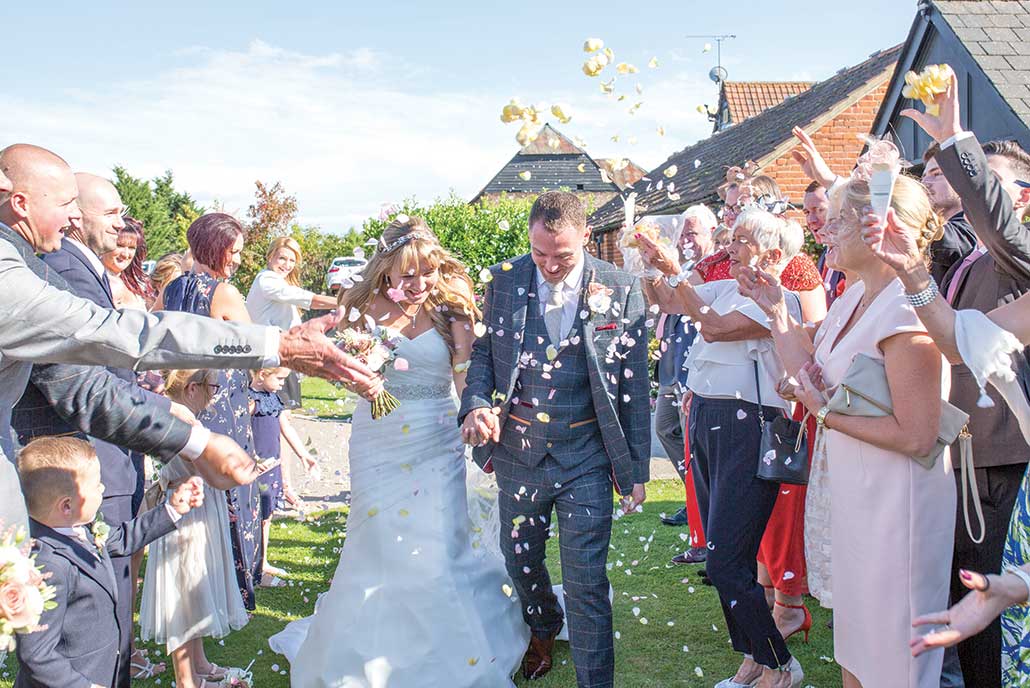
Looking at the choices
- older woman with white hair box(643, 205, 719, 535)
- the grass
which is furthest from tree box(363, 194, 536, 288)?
older woman with white hair box(643, 205, 719, 535)

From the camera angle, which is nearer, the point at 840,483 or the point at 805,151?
the point at 840,483

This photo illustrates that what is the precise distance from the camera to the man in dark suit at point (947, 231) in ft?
12.0

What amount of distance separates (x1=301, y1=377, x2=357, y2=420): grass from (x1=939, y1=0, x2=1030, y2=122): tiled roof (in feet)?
27.7

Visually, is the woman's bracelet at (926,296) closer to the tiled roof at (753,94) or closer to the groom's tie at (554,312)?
the groom's tie at (554,312)

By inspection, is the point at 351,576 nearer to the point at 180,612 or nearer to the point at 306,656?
the point at 306,656

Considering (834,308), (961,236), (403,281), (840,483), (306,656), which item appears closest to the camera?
(840,483)

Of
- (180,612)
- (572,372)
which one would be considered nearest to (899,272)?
(572,372)

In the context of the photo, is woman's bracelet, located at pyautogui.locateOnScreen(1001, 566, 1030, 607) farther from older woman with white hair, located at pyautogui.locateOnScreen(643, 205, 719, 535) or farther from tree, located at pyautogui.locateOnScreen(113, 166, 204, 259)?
tree, located at pyautogui.locateOnScreen(113, 166, 204, 259)

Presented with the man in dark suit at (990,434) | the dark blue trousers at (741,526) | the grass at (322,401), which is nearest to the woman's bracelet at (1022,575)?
the man in dark suit at (990,434)

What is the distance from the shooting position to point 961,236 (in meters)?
3.70

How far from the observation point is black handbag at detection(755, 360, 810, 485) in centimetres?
354

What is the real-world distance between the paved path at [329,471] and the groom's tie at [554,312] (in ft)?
11.0

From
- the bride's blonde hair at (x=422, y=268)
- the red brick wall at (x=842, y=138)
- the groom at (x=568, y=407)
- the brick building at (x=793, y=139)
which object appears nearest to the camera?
the groom at (x=568, y=407)

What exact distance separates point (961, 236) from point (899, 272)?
1463mm
